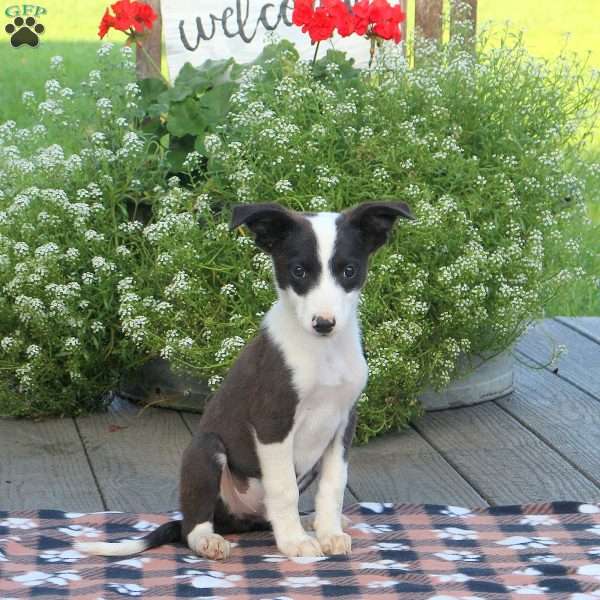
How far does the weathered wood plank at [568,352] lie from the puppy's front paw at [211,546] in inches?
93.4

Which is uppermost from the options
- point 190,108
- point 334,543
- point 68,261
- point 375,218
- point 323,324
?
point 190,108

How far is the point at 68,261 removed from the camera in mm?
4887

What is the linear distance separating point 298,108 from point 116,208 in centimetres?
87

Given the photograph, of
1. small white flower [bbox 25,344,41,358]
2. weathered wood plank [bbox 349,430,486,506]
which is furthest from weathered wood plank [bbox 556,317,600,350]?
small white flower [bbox 25,344,41,358]

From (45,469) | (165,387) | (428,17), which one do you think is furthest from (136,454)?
(428,17)

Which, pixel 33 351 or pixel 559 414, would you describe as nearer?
pixel 33 351

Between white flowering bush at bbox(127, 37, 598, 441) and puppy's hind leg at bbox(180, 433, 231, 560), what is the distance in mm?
949

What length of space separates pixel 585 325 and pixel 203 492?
3.39 m

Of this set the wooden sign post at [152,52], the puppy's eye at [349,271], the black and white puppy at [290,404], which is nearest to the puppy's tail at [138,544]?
the black and white puppy at [290,404]

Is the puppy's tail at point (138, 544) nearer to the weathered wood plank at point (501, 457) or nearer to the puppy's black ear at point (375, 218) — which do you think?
the puppy's black ear at point (375, 218)

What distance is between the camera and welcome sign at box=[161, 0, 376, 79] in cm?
581

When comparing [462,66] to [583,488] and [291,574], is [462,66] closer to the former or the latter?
[583,488]

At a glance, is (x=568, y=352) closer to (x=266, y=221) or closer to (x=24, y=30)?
(x=266, y=221)

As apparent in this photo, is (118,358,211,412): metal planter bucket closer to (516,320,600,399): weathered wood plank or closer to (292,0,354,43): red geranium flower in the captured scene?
(292,0,354,43): red geranium flower
